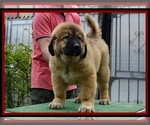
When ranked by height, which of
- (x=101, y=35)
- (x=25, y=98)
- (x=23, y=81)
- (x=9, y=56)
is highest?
(x=101, y=35)

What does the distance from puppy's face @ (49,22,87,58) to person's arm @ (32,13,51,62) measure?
0.74 ft

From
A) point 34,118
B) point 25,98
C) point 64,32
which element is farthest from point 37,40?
point 25,98

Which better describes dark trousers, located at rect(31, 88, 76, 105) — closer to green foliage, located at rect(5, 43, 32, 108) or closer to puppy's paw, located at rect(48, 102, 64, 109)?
puppy's paw, located at rect(48, 102, 64, 109)

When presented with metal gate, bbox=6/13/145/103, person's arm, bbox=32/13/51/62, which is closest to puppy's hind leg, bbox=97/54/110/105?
metal gate, bbox=6/13/145/103

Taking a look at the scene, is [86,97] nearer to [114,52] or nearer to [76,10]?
[76,10]

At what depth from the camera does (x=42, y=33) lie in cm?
187

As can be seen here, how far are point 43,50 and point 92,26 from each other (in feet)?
1.39

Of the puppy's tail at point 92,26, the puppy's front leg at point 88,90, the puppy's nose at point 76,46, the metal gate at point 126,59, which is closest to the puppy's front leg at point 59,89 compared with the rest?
the puppy's front leg at point 88,90

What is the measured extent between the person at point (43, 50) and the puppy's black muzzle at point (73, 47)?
11.9 inches

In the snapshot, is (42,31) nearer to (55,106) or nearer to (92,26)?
(92,26)

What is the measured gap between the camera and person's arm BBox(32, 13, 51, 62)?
1.82 metres

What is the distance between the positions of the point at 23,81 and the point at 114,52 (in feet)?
3.31

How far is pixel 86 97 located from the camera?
159 centimetres

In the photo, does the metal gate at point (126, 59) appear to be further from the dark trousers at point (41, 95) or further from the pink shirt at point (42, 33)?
the dark trousers at point (41, 95)
